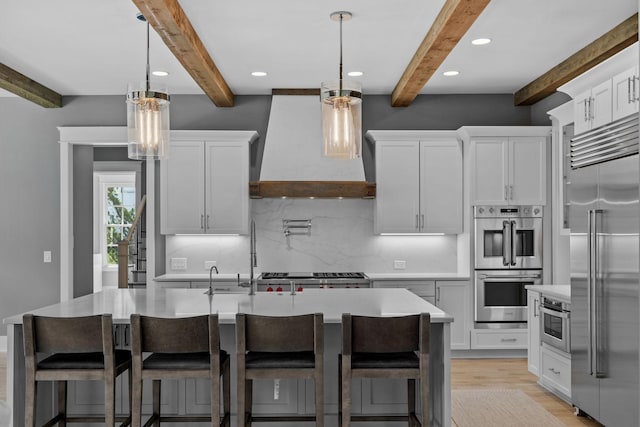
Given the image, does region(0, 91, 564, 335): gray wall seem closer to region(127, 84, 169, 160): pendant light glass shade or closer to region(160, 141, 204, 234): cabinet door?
region(160, 141, 204, 234): cabinet door

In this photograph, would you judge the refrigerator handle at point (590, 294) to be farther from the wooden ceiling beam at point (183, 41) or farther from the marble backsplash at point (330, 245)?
the wooden ceiling beam at point (183, 41)

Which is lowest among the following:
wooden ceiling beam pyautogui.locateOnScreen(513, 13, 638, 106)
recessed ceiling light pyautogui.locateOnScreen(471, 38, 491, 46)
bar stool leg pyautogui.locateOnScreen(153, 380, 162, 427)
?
bar stool leg pyautogui.locateOnScreen(153, 380, 162, 427)

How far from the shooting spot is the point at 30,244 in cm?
637

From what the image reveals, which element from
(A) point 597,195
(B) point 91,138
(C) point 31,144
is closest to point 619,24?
(A) point 597,195

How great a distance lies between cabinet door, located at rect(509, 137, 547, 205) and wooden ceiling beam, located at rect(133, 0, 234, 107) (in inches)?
119

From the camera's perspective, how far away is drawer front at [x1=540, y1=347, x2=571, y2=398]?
14.1 ft

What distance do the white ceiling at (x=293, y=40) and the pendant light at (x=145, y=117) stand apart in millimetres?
706

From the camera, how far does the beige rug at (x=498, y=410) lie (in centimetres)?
397

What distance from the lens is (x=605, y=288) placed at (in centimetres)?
360

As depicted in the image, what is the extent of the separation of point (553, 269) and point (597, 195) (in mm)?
2277

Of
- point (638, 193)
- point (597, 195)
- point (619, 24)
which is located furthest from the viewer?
point (619, 24)

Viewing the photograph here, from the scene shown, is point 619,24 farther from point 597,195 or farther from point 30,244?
point 30,244

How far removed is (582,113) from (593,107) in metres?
0.16

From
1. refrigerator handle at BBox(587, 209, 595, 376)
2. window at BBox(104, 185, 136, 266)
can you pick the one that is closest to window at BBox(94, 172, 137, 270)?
window at BBox(104, 185, 136, 266)
